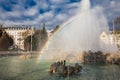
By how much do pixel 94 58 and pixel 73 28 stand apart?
33.0 feet

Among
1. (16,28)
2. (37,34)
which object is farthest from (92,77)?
(16,28)

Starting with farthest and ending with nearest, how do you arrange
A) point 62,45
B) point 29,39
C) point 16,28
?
point 16,28 → point 29,39 → point 62,45

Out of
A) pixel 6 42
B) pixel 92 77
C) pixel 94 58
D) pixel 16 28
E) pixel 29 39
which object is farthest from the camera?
pixel 16 28

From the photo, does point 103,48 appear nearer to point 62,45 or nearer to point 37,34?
point 62,45

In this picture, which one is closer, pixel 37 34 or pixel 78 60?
pixel 78 60

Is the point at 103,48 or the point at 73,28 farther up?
the point at 73,28

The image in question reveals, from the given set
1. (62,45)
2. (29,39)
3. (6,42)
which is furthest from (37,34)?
(62,45)

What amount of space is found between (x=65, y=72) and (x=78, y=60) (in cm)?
1085

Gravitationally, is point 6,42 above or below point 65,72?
above

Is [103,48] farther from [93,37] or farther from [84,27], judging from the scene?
[84,27]

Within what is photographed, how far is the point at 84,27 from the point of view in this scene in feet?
123

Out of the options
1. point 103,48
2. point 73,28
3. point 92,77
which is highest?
point 73,28

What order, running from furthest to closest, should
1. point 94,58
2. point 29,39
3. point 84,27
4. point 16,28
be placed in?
point 16,28, point 29,39, point 84,27, point 94,58

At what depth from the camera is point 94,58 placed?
1214 inches
